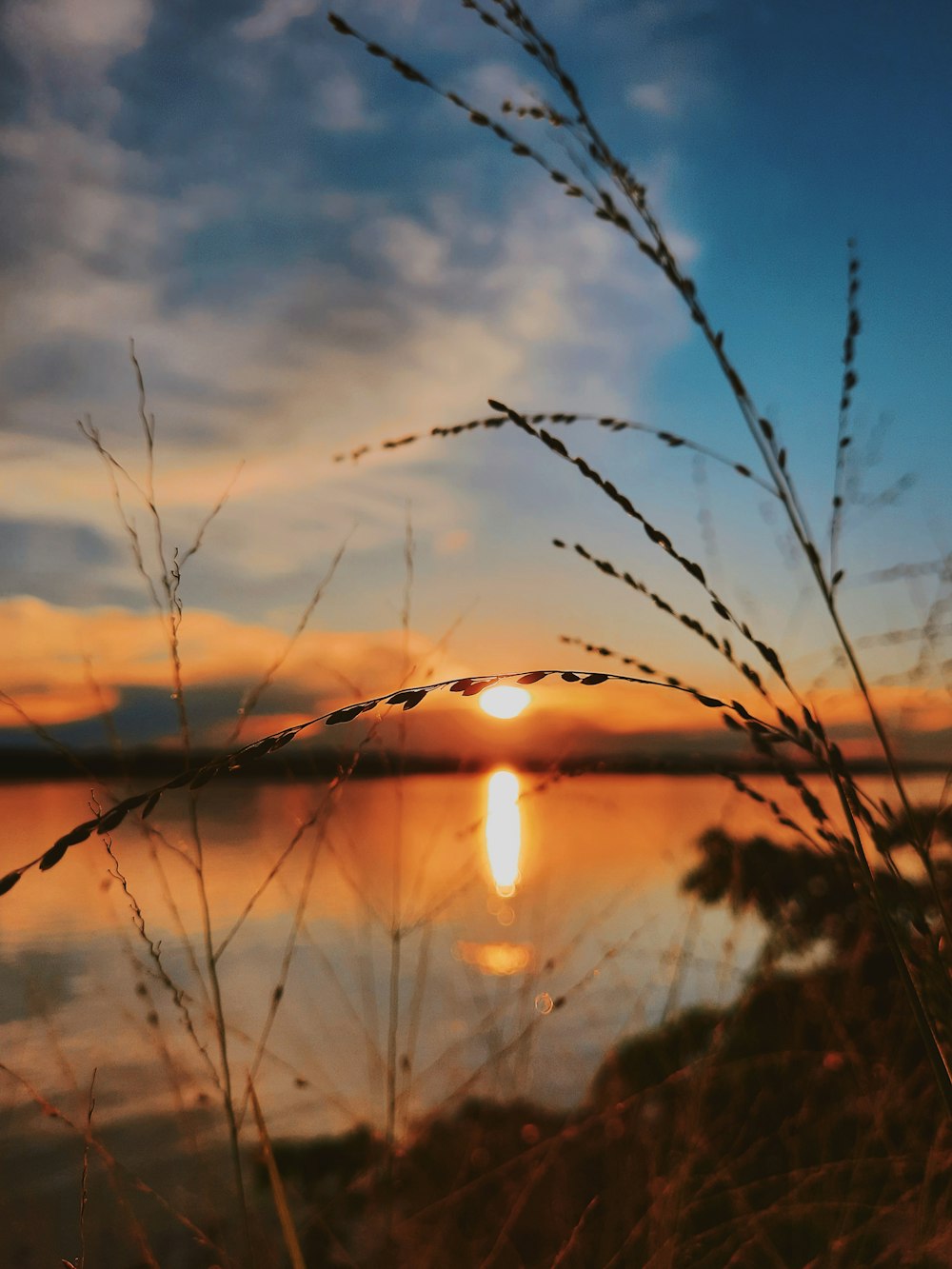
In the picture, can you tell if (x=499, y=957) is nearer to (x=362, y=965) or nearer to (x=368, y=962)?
(x=368, y=962)

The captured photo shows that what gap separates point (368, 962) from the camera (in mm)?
1809

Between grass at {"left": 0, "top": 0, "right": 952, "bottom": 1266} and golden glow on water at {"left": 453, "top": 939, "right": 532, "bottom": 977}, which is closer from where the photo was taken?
grass at {"left": 0, "top": 0, "right": 952, "bottom": 1266}

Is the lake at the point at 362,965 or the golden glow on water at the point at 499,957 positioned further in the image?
the golden glow on water at the point at 499,957

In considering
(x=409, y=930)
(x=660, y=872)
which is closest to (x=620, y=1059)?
(x=660, y=872)

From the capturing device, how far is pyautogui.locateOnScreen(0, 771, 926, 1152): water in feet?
4.44

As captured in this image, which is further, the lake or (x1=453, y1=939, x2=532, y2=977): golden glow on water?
(x1=453, y1=939, x2=532, y2=977): golden glow on water

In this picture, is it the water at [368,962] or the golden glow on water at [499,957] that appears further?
the golden glow on water at [499,957]

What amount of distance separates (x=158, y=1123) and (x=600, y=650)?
5476 mm

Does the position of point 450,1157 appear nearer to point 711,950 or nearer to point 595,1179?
point 595,1179

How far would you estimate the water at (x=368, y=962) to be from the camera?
1.35 metres

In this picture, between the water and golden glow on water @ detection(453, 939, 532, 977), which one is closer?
the water

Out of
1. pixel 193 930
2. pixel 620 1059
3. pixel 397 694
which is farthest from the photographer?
pixel 193 930

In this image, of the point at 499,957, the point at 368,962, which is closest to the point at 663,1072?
the point at 499,957

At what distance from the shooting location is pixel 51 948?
8.73 m
